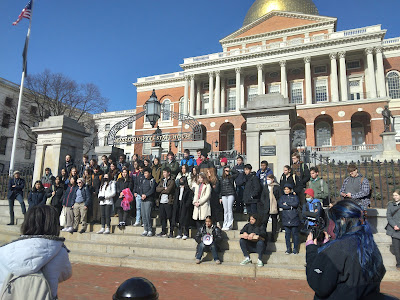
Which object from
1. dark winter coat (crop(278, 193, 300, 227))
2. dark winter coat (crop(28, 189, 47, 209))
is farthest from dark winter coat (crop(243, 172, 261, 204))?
dark winter coat (crop(28, 189, 47, 209))

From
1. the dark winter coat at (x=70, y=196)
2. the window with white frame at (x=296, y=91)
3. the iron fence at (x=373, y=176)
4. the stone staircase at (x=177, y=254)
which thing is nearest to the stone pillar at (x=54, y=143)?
the dark winter coat at (x=70, y=196)

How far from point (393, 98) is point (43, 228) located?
46.1 metres

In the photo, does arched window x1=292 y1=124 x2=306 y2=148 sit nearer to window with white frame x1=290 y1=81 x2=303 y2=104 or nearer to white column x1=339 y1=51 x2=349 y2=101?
window with white frame x1=290 y1=81 x2=303 y2=104

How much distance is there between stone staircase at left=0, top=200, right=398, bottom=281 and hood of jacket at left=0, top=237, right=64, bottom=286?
4.47 metres

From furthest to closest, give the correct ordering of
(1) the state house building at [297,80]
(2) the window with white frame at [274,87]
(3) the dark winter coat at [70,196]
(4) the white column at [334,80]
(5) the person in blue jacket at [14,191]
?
(2) the window with white frame at [274,87] → (4) the white column at [334,80] → (1) the state house building at [297,80] → (5) the person in blue jacket at [14,191] → (3) the dark winter coat at [70,196]

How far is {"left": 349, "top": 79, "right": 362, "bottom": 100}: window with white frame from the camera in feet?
132

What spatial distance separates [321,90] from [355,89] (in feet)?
14.7

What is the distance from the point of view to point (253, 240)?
613cm

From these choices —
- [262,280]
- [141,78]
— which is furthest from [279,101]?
[141,78]

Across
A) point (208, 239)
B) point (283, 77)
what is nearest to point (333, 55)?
point (283, 77)

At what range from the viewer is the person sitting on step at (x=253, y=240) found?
6047 millimetres

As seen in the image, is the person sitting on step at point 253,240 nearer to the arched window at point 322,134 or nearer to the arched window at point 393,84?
the arched window at point 322,134

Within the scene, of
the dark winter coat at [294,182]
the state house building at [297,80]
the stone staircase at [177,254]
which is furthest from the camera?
the state house building at [297,80]

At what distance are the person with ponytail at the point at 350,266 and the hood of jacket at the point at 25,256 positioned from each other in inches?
74.6
